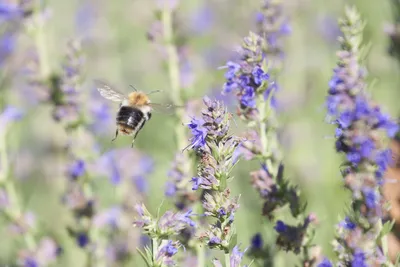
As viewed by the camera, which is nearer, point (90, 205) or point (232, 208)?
point (232, 208)

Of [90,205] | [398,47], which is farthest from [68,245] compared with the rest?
[398,47]

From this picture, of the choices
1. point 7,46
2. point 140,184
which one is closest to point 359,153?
point 140,184

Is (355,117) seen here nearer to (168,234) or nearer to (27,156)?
(168,234)

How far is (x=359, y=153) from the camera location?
7.23 feet

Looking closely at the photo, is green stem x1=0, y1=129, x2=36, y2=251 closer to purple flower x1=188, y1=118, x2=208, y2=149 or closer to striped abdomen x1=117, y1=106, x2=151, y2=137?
striped abdomen x1=117, y1=106, x2=151, y2=137

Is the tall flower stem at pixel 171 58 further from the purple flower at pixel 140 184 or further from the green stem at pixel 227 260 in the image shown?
the green stem at pixel 227 260

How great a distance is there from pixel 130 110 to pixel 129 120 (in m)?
0.08

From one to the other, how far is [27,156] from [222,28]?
275cm

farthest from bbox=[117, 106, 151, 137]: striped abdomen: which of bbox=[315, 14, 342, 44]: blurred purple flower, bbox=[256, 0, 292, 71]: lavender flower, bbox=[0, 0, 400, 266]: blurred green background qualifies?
bbox=[315, 14, 342, 44]: blurred purple flower

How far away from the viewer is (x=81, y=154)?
4285mm

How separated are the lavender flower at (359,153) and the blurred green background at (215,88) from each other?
2.00 meters

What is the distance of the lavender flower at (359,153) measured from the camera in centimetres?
219

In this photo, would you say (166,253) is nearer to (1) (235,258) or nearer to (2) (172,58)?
(1) (235,258)

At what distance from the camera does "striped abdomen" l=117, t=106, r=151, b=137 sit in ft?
12.2
